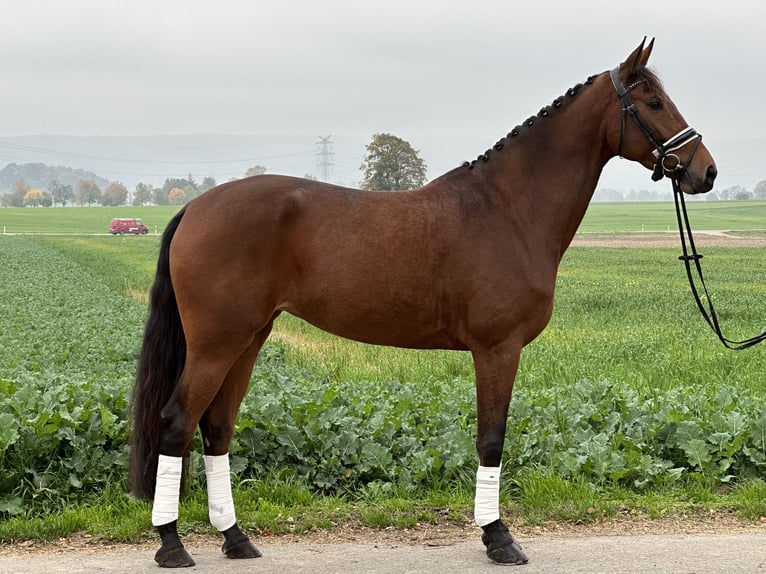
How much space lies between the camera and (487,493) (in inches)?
199

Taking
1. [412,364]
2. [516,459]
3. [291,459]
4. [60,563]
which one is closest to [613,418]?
[516,459]

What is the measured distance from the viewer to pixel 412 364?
11641 mm

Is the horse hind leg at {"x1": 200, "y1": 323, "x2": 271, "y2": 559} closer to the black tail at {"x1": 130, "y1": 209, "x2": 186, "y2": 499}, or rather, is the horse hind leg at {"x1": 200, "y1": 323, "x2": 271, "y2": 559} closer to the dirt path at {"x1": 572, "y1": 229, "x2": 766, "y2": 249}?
the black tail at {"x1": 130, "y1": 209, "x2": 186, "y2": 499}

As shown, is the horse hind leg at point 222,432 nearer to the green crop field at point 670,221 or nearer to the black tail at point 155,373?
the black tail at point 155,373

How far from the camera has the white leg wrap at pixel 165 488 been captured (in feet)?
16.5

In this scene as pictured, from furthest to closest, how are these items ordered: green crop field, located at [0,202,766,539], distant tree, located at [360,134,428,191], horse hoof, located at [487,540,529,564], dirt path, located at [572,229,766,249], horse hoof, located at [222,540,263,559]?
distant tree, located at [360,134,428,191] < dirt path, located at [572,229,766,249] < green crop field, located at [0,202,766,539] < horse hoof, located at [222,540,263,559] < horse hoof, located at [487,540,529,564]

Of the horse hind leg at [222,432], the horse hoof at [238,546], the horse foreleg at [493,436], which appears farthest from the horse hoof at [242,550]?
the horse foreleg at [493,436]

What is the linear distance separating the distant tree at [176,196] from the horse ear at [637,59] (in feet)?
621

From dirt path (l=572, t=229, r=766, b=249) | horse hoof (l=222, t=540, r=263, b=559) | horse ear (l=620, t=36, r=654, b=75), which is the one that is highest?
horse ear (l=620, t=36, r=654, b=75)

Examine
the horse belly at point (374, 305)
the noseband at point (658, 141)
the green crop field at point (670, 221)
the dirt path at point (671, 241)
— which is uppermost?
the green crop field at point (670, 221)

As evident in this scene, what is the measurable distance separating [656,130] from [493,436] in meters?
2.03

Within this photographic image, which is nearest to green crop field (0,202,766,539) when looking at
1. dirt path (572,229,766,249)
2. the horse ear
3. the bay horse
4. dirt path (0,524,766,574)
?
dirt path (0,524,766,574)

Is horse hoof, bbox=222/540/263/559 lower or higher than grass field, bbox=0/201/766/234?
lower

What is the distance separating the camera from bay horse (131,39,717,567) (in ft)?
16.3
